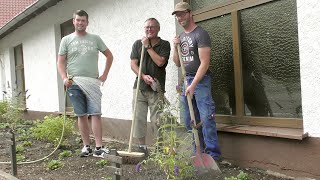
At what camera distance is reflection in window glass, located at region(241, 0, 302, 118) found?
12.4ft

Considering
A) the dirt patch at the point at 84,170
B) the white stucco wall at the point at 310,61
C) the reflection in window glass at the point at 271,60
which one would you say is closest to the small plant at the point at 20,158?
the dirt patch at the point at 84,170

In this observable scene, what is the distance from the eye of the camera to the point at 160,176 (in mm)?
3631

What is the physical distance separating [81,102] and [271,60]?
2.43 metres

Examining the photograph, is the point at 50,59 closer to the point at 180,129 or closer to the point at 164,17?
the point at 164,17

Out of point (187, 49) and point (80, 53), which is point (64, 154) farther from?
point (187, 49)

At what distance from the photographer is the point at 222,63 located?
4578mm

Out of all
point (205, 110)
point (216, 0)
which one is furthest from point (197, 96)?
point (216, 0)

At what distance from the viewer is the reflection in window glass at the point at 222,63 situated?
4.48 m

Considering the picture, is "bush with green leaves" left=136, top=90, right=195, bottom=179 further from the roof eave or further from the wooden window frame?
the roof eave

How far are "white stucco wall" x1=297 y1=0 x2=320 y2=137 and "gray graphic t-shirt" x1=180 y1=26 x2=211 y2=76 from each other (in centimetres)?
94

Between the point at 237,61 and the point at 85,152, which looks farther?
the point at 85,152

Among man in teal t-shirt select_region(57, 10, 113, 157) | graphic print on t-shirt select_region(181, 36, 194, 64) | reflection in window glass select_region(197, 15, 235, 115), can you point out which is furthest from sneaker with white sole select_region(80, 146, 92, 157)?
graphic print on t-shirt select_region(181, 36, 194, 64)

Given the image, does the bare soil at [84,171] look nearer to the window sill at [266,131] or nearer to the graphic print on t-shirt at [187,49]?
the window sill at [266,131]

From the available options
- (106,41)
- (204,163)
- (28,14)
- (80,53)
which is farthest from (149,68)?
(28,14)
